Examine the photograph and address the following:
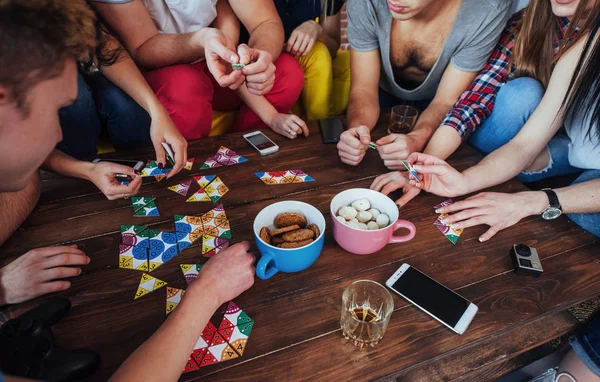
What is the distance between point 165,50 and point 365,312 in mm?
1527

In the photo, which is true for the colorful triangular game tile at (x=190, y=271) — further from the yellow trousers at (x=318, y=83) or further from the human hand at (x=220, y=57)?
the yellow trousers at (x=318, y=83)

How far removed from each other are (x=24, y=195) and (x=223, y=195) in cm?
58

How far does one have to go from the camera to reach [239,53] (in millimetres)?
1467

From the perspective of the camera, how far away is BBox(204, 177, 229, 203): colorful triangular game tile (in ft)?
4.08

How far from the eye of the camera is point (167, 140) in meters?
1.38

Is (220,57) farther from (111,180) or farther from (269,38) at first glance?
(111,180)

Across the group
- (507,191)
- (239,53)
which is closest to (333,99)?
(239,53)

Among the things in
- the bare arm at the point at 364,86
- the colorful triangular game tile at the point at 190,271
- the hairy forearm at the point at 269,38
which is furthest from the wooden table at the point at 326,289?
the hairy forearm at the point at 269,38

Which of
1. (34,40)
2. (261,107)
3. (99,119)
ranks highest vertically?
(34,40)

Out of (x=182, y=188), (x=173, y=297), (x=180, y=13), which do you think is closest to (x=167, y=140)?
(x=182, y=188)

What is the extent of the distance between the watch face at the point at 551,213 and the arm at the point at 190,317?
94 cm

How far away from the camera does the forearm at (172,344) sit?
721 millimetres

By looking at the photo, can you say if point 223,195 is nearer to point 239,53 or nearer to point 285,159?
point 285,159

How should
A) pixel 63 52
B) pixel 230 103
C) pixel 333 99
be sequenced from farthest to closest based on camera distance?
pixel 333 99 → pixel 230 103 → pixel 63 52
